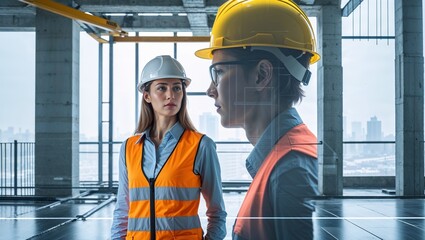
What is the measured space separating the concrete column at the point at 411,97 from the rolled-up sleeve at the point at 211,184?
11.6m

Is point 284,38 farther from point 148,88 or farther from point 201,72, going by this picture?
point 148,88

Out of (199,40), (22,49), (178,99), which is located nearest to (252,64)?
(178,99)

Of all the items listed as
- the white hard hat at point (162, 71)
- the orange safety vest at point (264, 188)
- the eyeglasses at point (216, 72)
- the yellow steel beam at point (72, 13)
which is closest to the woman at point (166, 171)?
the white hard hat at point (162, 71)

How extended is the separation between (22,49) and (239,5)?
584 inches

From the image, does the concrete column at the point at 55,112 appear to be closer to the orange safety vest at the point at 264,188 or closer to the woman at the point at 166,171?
the woman at the point at 166,171

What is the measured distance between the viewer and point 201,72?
8.29 feet

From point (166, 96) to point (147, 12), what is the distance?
11.4 m

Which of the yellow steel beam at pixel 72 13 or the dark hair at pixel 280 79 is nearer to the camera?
the dark hair at pixel 280 79

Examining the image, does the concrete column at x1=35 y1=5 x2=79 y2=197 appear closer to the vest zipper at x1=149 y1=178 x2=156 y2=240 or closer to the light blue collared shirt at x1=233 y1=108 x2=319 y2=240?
the vest zipper at x1=149 y1=178 x2=156 y2=240

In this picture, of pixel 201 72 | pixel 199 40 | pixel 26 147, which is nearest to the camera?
pixel 201 72

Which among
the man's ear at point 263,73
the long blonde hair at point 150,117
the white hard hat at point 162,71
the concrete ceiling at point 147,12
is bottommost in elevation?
the long blonde hair at point 150,117

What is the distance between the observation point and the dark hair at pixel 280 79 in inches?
78.9

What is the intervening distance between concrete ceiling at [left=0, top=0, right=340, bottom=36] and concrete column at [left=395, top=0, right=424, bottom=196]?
12.3ft

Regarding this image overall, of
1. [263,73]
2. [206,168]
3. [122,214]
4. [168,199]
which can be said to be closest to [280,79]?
[263,73]
